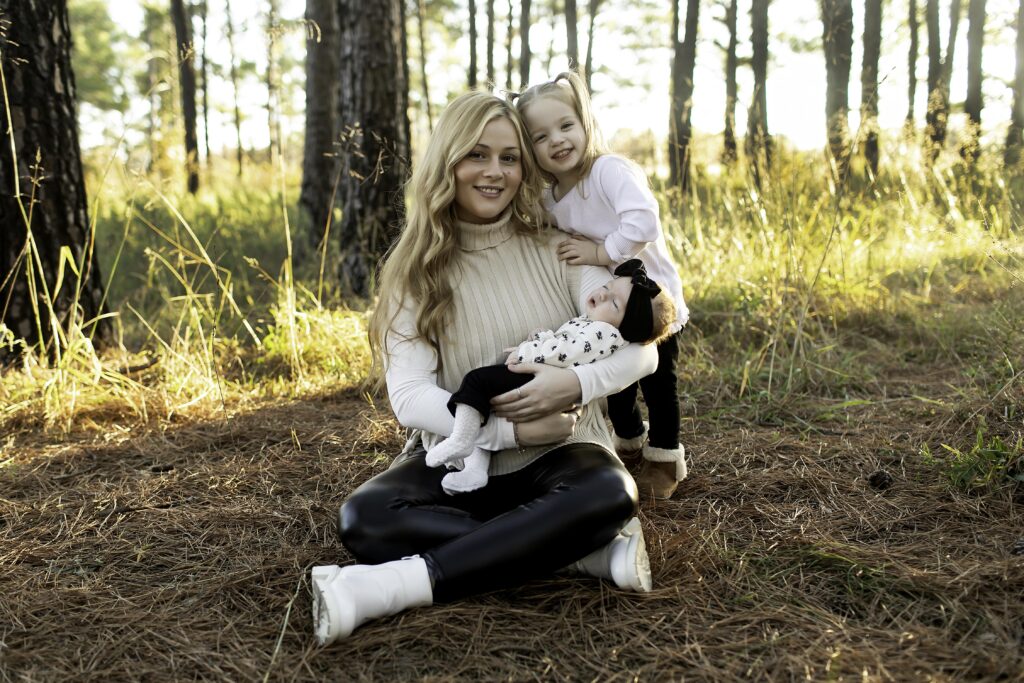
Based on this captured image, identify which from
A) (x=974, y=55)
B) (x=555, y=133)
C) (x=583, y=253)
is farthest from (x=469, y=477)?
(x=974, y=55)

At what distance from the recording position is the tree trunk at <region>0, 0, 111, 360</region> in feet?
10.5

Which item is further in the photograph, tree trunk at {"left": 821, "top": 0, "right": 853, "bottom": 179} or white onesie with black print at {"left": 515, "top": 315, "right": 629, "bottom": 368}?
tree trunk at {"left": 821, "top": 0, "right": 853, "bottom": 179}

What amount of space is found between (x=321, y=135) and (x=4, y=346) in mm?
4028

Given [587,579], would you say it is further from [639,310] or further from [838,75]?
[838,75]

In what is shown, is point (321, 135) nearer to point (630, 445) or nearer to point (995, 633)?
point (630, 445)

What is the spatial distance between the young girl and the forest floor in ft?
0.57

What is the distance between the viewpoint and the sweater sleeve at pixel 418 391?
6.19 ft

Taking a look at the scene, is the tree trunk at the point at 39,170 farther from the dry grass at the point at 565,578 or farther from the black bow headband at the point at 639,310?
the black bow headband at the point at 639,310

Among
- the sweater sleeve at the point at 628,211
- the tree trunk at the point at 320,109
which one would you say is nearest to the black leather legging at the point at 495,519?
the sweater sleeve at the point at 628,211

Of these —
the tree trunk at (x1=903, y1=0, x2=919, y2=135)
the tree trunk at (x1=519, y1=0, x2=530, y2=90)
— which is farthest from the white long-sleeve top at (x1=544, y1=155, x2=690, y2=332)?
the tree trunk at (x1=903, y1=0, x2=919, y2=135)

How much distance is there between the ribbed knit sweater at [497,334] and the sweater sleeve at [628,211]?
3.5 inches

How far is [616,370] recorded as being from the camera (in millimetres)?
1927

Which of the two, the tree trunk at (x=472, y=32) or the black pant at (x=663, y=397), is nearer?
the black pant at (x=663, y=397)

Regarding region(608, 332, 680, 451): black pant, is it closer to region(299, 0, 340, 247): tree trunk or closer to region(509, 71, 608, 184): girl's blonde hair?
region(509, 71, 608, 184): girl's blonde hair
